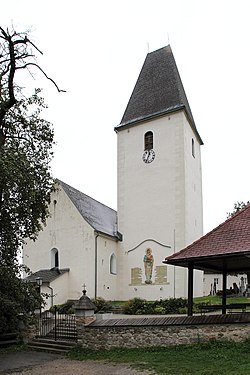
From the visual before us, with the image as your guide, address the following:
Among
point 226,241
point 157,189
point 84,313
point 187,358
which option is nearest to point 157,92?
point 157,189

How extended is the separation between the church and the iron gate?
34.2 ft

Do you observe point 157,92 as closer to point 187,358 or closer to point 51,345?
point 51,345

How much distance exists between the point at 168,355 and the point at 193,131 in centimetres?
2346

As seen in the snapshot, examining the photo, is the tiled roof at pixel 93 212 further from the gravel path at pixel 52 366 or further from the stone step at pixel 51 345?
the gravel path at pixel 52 366

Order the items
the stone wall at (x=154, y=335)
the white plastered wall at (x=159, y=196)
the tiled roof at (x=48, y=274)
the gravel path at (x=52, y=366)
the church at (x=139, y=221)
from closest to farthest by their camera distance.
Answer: the gravel path at (x=52, y=366)
the stone wall at (x=154, y=335)
the tiled roof at (x=48, y=274)
the church at (x=139, y=221)
the white plastered wall at (x=159, y=196)

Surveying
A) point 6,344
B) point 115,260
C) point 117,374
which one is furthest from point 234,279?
point 117,374

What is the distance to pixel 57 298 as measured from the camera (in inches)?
1124

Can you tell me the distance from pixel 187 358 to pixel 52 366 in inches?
155

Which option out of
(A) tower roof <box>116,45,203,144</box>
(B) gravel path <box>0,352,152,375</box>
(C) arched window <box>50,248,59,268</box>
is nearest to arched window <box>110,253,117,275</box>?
(C) arched window <box>50,248,59,268</box>

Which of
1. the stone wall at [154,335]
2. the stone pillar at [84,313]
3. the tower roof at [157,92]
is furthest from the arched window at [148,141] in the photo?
the stone wall at [154,335]

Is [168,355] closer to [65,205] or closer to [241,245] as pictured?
[241,245]

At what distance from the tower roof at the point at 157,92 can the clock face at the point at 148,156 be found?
8.45ft

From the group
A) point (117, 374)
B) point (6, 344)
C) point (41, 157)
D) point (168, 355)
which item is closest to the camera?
point (117, 374)

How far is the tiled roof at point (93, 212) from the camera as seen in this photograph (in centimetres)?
3062
